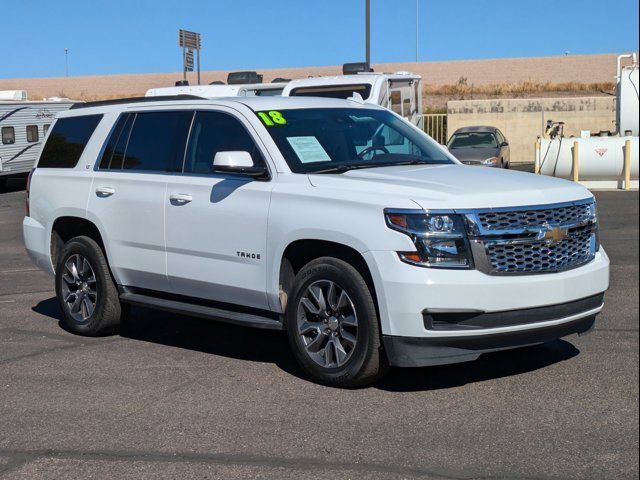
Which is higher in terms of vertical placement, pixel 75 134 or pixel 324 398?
pixel 75 134

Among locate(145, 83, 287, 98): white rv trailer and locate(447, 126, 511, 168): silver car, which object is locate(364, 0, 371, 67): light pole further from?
locate(145, 83, 287, 98): white rv trailer

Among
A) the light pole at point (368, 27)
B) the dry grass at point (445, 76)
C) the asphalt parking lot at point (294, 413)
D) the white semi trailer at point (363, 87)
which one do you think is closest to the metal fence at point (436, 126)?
the light pole at point (368, 27)

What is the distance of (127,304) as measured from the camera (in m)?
7.89

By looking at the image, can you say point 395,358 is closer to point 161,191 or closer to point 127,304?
point 161,191

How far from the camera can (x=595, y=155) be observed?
21.7 m

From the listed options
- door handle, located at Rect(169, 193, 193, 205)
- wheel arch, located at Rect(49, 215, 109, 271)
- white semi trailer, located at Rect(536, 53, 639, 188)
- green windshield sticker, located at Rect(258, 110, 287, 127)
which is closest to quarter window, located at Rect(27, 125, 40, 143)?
white semi trailer, located at Rect(536, 53, 639, 188)

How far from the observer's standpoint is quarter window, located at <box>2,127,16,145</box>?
88.9 feet

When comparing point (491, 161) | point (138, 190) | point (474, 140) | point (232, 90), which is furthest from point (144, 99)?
point (474, 140)

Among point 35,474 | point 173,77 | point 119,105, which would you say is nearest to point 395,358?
point 35,474

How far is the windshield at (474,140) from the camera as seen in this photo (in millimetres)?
25995

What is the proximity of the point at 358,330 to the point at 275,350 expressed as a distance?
1641mm

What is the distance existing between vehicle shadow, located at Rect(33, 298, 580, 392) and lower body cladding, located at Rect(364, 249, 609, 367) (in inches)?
23.7

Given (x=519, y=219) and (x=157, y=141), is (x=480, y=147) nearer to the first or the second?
(x=157, y=141)

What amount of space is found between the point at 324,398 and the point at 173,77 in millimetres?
92667
